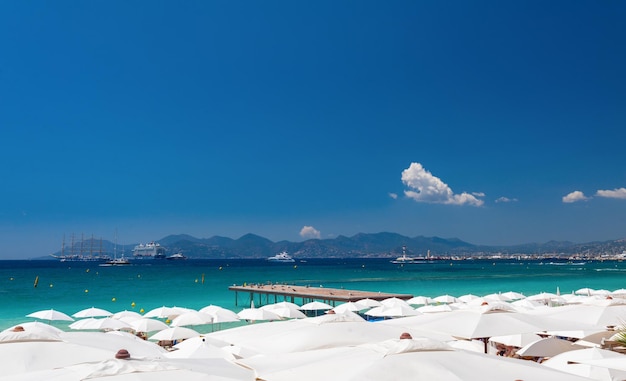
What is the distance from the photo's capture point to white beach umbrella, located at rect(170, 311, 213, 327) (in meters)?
17.7

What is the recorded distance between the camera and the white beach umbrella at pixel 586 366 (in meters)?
6.89

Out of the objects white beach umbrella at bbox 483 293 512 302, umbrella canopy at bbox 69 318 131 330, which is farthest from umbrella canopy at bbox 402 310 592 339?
white beach umbrella at bbox 483 293 512 302

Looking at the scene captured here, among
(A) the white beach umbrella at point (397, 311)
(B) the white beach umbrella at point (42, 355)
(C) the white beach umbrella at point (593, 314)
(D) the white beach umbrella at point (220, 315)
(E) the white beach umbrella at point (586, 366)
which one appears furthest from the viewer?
(A) the white beach umbrella at point (397, 311)

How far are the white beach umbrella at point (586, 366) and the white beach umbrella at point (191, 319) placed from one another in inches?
487

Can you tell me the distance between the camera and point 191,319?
18.0m

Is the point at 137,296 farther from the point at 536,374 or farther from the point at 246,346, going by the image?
the point at 536,374

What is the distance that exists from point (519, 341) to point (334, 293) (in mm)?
20355

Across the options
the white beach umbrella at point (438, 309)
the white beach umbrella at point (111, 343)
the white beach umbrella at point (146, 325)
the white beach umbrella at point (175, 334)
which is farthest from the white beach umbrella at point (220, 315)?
the white beach umbrella at point (111, 343)

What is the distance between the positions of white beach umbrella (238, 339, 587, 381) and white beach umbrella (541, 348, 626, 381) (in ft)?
7.49

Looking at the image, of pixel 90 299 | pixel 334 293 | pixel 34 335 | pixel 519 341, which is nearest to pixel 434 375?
pixel 34 335

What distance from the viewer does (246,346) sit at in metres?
8.59

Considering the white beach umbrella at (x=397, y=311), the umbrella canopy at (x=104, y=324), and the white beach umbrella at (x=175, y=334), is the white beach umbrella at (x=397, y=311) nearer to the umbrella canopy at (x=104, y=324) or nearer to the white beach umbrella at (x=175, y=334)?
the white beach umbrella at (x=175, y=334)

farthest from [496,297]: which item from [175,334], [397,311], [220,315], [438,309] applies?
[175,334]

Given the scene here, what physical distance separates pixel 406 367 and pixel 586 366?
3.67 metres
